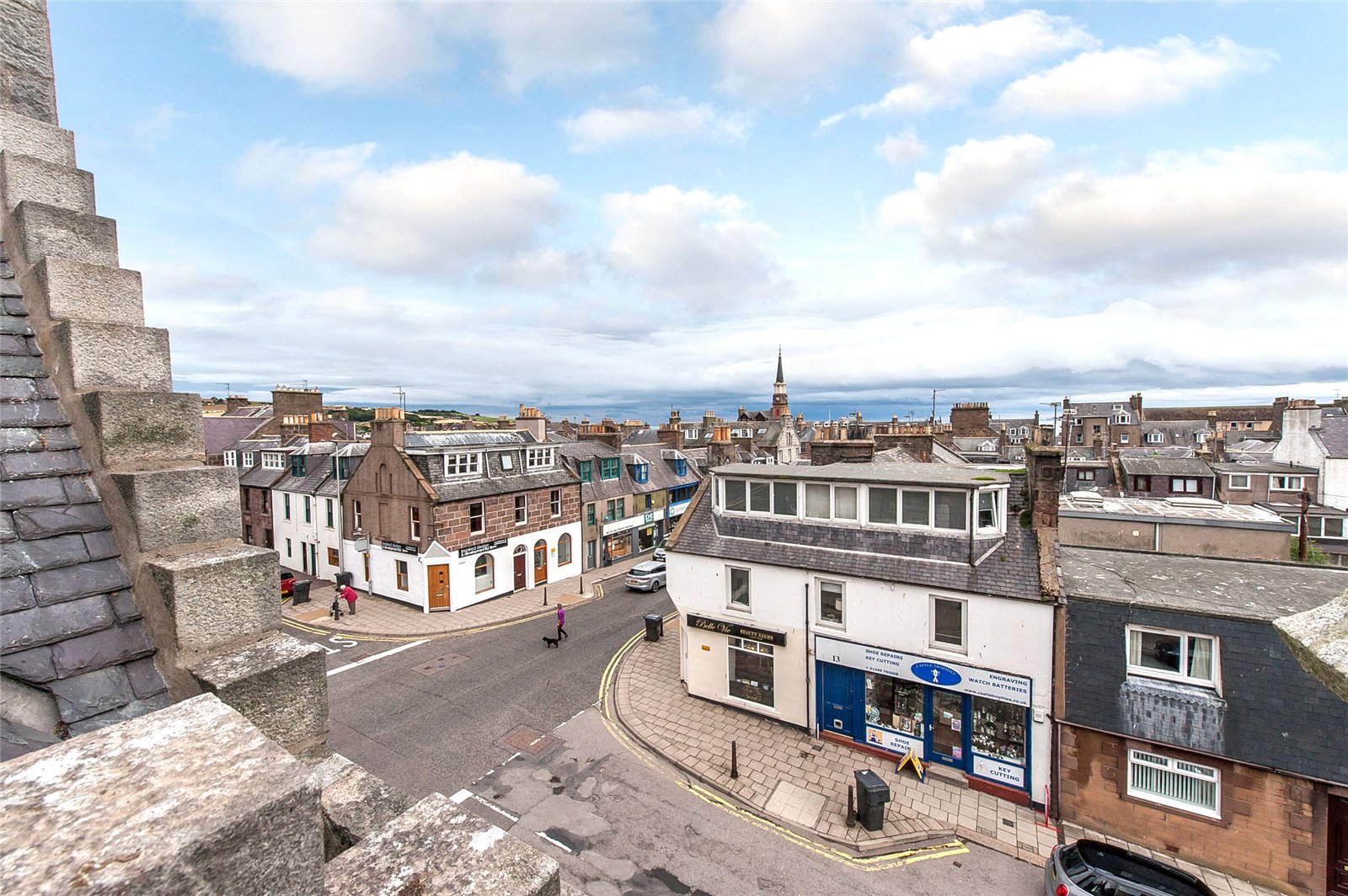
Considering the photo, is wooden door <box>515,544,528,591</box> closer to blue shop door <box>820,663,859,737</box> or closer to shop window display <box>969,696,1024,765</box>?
blue shop door <box>820,663,859,737</box>

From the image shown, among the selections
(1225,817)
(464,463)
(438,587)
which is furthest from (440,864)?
(464,463)

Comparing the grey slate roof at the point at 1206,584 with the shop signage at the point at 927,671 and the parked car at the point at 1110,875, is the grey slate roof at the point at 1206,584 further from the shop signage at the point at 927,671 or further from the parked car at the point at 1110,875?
the parked car at the point at 1110,875

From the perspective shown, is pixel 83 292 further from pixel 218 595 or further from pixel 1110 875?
pixel 1110 875

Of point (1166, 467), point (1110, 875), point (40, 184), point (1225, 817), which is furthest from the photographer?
point (1166, 467)

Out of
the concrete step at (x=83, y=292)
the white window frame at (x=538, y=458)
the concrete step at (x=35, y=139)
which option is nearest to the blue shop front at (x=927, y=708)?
the concrete step at (x=83, y=292)

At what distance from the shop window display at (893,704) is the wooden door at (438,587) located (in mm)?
→ 18528

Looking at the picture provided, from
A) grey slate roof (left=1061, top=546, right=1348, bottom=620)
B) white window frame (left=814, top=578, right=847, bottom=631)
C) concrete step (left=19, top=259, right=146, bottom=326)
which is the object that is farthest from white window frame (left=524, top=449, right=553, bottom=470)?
concrete step (left=19, top=259, right=146, bottom=326)

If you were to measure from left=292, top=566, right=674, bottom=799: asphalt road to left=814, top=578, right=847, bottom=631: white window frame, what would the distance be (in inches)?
294

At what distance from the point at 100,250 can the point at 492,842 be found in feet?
13.8

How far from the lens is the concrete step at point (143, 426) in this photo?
9.84 feet

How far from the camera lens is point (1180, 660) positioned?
11.0 metres

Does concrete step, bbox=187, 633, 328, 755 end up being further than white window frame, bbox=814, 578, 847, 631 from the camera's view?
No

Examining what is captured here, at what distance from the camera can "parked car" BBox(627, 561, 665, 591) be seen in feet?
94.2

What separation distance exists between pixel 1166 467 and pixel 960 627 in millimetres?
28630
